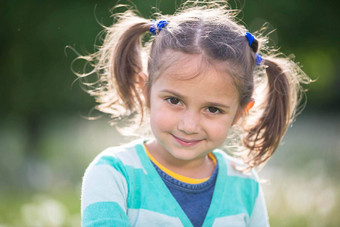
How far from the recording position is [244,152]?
8.87 feet

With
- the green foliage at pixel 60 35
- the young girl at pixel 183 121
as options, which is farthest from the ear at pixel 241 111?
the green foliage at pixel 60 35

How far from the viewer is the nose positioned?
6.79ft

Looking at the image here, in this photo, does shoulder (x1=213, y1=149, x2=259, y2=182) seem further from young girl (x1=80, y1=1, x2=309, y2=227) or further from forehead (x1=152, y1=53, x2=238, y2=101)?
forehead (x1=152, y1=53, x2=238, y2=101)

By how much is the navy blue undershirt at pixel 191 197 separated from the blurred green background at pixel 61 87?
230 cm

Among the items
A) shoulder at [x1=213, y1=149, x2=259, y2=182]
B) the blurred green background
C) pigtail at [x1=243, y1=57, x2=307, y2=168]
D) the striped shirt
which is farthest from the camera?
the blurred green background

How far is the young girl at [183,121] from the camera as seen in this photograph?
2.07m

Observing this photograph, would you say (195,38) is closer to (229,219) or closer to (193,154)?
(193,154)

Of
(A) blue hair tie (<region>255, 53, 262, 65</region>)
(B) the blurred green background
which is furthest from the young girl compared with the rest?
(B) the blurred green background

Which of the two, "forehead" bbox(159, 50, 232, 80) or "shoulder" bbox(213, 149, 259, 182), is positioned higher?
"forehead" bbox(159, 50, 232, 80)

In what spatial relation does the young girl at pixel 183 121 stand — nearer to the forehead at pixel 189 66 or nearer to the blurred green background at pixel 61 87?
the forehead at pixel 189 66

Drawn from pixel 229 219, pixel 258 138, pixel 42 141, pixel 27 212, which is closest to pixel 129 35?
pixel 258 138

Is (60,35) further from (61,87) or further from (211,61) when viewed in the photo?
(211,61)

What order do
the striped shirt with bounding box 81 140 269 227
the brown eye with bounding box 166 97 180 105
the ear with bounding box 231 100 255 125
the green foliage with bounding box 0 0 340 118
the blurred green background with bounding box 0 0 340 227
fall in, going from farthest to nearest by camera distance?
the green foliage with bounding box 0 0 340 118 → the blurred green background with bounding box 0 0 340 227 → the ear with bounding box 231 100 255 125 → the brown eye with bounding box 166 97 180 105 → the striped shirt with bounding box 81 140 269 227

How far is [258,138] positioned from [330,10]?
4.95m
